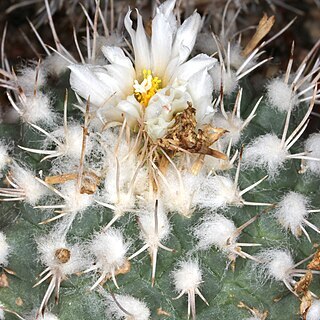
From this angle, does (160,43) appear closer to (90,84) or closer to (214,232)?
(90,84)

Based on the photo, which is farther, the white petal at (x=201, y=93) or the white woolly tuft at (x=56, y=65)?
the white woolly tuft at (x=56, y=65)

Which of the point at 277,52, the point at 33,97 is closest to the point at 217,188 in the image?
the point at 33,97

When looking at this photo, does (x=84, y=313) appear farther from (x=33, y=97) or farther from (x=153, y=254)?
(x=33, y=97)

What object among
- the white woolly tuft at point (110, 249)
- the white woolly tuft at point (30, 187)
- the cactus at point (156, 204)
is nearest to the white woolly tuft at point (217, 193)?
the cactus at point (156, 204)

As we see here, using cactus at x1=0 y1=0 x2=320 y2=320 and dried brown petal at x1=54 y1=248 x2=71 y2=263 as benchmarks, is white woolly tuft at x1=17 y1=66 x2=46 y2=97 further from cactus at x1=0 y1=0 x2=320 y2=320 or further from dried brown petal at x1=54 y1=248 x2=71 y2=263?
dried brown petal at x1=54 y1=248 x2=71 y2=263

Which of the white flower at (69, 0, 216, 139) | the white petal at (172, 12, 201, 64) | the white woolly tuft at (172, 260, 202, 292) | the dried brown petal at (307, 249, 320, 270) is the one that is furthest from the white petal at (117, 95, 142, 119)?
the dried brown petal at (307, 249, 320, 270)

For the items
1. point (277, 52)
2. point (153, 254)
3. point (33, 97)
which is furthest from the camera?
point (277, 52)

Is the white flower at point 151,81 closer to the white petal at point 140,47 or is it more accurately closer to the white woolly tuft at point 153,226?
the white petal at point 140,47

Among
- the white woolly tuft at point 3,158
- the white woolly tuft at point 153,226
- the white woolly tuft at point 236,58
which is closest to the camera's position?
the white woolly tuft at point 153,226
